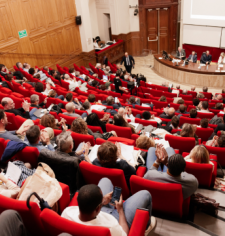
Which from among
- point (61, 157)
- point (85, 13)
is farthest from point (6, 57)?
point (61, 157)

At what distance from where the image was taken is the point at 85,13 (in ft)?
32.2

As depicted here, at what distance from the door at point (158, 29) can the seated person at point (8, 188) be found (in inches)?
446

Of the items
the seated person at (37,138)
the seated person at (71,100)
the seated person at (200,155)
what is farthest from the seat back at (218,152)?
the seated person at (71,100)

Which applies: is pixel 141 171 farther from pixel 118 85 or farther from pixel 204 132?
pixel 118 85

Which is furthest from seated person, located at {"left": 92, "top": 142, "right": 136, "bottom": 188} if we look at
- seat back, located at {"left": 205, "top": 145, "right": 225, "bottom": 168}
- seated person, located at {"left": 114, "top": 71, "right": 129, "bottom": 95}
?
seated person, located at {"left": 114, "top": 71, "right": 129, "bottom": 95}

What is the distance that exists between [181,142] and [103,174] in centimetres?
142

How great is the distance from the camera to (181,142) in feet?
10.1

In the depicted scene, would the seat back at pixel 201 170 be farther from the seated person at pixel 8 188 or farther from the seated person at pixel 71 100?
the seated person at pixel 71 100

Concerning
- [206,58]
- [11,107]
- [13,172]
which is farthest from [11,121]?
[206,58]

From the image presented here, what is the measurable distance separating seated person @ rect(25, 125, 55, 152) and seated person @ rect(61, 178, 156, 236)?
3.42 ft

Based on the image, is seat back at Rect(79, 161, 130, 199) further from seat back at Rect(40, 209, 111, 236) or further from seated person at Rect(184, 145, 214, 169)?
seated person at Rect(184, 145, 214, 169)

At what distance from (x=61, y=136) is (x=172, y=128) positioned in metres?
2.10

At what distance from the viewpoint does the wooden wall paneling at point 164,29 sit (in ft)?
37.2

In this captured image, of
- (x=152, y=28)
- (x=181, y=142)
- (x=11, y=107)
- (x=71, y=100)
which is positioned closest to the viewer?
(x=181, y=142)
